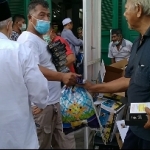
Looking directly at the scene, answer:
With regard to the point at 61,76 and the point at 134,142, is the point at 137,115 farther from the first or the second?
the point at 61,76

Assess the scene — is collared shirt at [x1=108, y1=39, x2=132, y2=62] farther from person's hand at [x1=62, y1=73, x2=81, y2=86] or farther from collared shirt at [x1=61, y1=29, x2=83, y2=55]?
person's hand at [x1=62, y1=73, x2=81, y2=86]

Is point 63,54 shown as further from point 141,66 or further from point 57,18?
point 57,18

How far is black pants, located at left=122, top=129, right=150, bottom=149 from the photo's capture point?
90.6 inches

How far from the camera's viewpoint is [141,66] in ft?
7.39

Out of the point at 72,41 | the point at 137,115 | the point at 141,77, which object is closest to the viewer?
the point at 137,115

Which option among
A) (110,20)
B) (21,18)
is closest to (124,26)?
(110,20)

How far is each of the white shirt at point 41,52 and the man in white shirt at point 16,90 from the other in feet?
2.24

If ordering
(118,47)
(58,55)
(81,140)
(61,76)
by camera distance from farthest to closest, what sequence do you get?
(118,47) → (81,140) → (58,55) → (61,76)

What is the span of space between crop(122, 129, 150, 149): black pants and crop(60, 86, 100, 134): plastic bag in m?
0.63

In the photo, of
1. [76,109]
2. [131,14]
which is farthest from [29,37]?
[131,14]

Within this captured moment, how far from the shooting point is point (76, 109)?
9.95ft

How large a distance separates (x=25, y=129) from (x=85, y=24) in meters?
1.62

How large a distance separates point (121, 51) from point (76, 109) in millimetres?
4018

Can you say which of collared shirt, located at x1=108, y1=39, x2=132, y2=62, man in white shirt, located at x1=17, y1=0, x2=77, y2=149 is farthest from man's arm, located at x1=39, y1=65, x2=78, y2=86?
collared shirt, located at x1=108, y1=39, x2=132, y2=62
